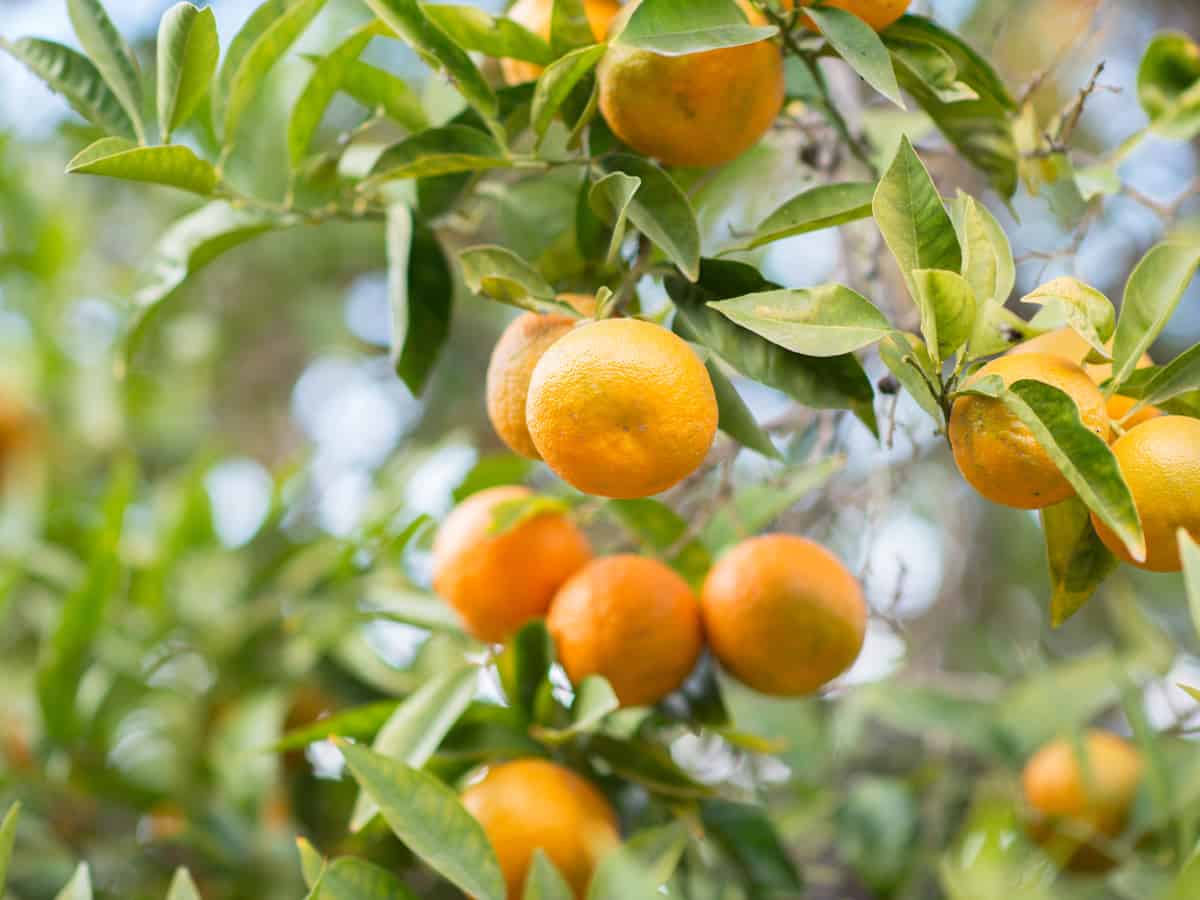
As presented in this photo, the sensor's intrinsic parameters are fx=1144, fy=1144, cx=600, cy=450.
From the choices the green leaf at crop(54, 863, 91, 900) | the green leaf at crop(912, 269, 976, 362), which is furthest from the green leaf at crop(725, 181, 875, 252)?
the green leaf at crop(54, 863, 91, 900)

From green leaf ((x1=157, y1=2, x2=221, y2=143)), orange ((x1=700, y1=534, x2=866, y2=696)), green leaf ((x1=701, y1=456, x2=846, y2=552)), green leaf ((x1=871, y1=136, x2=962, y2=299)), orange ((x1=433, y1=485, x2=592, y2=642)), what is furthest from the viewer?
green leaf ((x1=701, y1=456, x2=846, y2=552))

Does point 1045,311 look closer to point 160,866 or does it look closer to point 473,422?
point 160,866

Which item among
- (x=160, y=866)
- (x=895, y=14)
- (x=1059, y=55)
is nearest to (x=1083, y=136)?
(x=1059, y=55)

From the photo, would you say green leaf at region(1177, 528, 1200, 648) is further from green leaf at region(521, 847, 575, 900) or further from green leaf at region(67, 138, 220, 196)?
green leaf at region(67, 138, 220, 196)

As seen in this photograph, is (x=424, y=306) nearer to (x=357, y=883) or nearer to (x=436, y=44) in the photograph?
(x=436, y=44)

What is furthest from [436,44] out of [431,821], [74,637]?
[74,637]

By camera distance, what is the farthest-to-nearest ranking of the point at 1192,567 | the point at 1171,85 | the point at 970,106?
the point at 1171,85, the point at 970,106, the point at 1192,567

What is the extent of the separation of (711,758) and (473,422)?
1026 mm

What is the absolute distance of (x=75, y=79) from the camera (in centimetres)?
82

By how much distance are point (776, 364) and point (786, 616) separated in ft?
0.70

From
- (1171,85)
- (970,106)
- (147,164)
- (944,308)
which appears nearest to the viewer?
(944,308)

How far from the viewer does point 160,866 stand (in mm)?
1342

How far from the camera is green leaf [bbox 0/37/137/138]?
81cm

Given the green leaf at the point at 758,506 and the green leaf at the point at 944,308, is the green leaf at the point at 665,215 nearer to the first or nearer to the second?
the green leaf at the point at 944,308
